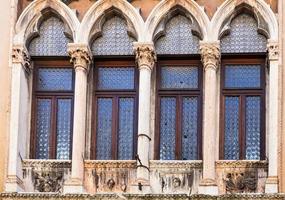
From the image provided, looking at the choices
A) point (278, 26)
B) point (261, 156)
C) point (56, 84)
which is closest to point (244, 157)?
point (261, 156)

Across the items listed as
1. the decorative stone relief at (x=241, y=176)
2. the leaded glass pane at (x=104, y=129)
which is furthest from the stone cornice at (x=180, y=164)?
the leaded glass pane at (x=104, y=129)

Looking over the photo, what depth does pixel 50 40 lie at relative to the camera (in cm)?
2145

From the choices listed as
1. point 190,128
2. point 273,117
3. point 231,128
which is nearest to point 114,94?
point 190,128

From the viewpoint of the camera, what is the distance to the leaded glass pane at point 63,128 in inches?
829

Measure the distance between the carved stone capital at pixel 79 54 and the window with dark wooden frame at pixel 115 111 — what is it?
1.51 ft

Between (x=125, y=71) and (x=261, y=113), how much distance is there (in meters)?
2.58

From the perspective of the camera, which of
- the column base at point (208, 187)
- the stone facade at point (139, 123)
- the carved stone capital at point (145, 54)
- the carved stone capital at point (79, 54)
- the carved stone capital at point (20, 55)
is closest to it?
the column base at point (208, 187)

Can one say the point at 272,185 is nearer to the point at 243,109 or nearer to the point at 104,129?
the point at 243,109

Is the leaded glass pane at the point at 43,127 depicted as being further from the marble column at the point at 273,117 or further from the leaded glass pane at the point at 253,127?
the marble column at the point at 273,117

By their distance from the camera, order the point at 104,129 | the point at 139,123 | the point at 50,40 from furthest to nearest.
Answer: the point at 50,40, the point at 104,129, the point at 139,123

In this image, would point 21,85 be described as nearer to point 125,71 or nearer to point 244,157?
point 125,71

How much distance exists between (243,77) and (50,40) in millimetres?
3578

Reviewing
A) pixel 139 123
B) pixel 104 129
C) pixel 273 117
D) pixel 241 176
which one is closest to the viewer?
pixel 273 117

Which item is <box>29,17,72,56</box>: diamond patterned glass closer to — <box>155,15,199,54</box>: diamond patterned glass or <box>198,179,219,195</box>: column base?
<box>155,15,199,54</box>: diamond patterned glass
